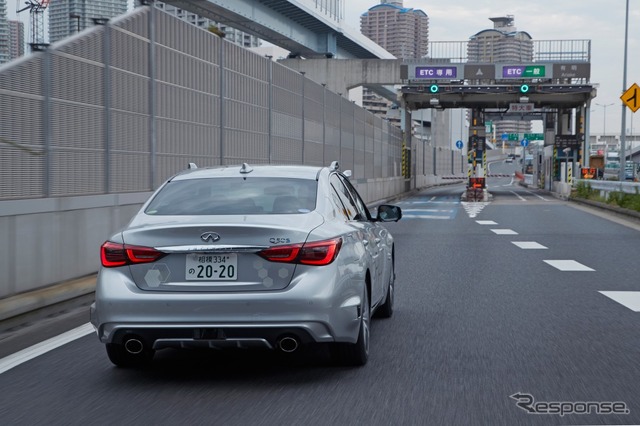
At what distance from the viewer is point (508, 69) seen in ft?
184

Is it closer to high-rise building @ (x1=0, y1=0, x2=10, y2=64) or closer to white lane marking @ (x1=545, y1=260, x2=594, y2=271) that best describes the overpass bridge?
high-rise building @ (x1=0, y1=0, x2=10, y2=64)

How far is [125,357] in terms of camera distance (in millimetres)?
6738

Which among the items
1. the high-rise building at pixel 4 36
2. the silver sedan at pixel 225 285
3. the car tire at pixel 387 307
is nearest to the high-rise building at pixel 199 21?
the high-rise building at pixel 4 36

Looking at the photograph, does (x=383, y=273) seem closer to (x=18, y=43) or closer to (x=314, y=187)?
(x=314, y=187)

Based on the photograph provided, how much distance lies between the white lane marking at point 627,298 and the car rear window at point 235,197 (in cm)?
429

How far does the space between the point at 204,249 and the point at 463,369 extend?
6.36ft

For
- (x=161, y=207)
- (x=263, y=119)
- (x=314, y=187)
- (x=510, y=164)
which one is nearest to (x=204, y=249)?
(x=161, y=207)

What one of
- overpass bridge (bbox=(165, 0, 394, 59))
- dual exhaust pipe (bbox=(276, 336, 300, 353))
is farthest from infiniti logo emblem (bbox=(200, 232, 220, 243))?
overpass bridge (bbox=(165, 0, 394, 59))

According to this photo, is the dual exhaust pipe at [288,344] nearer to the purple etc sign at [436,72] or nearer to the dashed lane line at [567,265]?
the dashed lane line at [567,265]

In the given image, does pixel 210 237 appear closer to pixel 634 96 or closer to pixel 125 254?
pixel 125 254

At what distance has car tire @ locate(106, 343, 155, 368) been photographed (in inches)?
263

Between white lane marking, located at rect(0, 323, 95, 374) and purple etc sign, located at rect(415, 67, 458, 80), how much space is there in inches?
1838

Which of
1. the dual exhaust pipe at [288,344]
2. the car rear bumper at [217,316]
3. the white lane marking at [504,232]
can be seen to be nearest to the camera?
the car rear bumper at [217,316]

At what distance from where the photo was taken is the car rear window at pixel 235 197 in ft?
21.9
